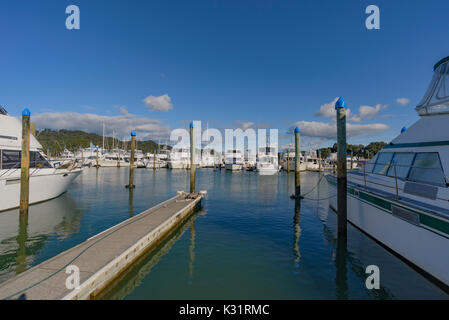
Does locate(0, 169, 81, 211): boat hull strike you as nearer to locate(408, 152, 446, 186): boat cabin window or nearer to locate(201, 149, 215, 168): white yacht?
locate(408, 152, 446, 186): boat cabin window

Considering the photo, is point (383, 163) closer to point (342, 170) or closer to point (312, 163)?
point (342, 170)

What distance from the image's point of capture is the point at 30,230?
10.4 m

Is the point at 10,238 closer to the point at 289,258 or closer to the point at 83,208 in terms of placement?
the point at 83,208

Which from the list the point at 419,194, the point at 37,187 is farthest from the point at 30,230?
the point at 419,194

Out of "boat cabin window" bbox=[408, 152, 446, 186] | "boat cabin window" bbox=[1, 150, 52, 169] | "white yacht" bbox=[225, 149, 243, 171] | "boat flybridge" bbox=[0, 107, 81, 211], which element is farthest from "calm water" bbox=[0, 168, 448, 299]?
"white yacht" bbox=[225, 149, 243, 171]

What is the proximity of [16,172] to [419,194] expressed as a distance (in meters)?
19.9

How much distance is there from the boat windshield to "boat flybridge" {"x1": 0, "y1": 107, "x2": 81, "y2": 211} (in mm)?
20422

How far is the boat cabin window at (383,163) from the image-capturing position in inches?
391

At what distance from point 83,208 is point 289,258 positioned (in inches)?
550

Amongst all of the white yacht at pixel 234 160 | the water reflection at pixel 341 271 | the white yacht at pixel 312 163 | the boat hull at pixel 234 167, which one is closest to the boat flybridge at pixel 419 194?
the water reflection at pixel 341 271

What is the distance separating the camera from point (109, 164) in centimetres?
6606

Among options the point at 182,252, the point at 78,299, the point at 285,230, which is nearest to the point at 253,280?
the point at 182,252

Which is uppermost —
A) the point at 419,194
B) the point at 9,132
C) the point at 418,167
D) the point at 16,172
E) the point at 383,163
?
the point at 9,132

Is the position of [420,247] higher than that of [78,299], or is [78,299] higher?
[420,247]
